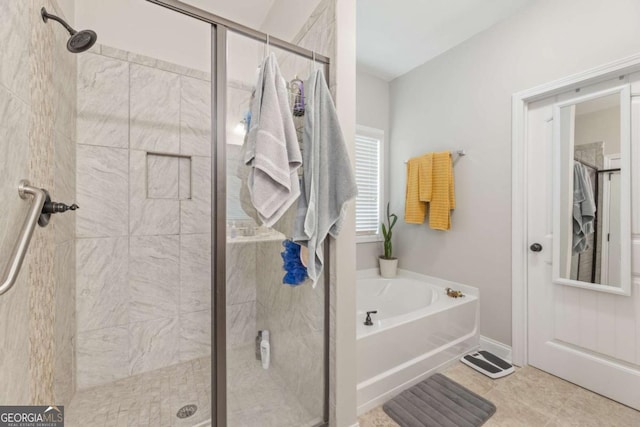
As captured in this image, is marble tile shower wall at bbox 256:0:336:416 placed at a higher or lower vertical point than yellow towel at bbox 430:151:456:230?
lower

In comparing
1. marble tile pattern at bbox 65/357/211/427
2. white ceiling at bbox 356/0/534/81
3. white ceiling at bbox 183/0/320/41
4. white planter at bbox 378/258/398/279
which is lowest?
marble tile pattern at bbox 65/357/211/427

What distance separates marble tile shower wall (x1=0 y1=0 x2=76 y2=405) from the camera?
2.44 ft

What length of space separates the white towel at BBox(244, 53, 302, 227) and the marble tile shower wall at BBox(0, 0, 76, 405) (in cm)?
68

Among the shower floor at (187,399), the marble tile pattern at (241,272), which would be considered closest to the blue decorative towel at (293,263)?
the marble tile pattern at (241,272)

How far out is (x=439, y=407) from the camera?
60.4 inches

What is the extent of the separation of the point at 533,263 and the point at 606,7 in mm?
1658

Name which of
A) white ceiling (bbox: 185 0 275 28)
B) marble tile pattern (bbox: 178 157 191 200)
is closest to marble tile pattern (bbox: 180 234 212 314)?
marble tile pattern (bbox: 178 157 191 200)

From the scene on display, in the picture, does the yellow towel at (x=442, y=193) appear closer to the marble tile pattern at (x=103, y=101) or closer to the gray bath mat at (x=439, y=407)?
the gray bath mat at (x=439, y=407)

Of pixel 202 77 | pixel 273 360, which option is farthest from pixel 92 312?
pixel 202 77

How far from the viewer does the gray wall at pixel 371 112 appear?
282cm

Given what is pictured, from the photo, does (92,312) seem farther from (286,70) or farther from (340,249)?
(286,70)

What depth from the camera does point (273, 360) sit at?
1368 mm

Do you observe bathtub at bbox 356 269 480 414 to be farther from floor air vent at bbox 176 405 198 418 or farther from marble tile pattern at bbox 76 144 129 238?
marble tile pattern at bbox 76 144 129 238

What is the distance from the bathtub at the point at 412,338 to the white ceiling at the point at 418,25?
7.11ft
